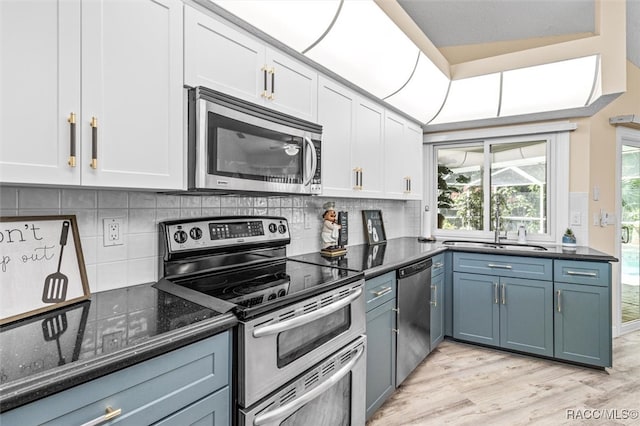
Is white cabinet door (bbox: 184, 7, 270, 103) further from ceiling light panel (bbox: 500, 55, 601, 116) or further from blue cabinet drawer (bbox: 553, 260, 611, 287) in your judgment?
blue cabinet drawer (bbox: 553, 260, 611, 287)

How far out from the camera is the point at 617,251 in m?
3.33

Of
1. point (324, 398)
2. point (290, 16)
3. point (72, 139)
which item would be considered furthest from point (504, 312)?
point (72, 139)

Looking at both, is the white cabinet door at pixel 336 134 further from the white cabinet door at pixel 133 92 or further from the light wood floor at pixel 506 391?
the light wood floor at pixel 506 391

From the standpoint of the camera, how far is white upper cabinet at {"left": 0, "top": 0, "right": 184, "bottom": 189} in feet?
3.03

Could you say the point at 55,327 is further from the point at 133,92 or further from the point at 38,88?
the point at 133,92

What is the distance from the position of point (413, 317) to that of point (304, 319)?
1321 millimetres

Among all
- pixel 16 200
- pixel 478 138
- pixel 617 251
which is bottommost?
pixel 617 251

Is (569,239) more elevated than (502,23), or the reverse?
(502,23)

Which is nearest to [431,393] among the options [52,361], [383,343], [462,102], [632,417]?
[383,343]

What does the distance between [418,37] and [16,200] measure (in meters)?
2.68

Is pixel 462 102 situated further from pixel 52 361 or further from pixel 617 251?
pixel 52 361

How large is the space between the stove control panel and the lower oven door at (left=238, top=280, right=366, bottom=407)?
0.59 m

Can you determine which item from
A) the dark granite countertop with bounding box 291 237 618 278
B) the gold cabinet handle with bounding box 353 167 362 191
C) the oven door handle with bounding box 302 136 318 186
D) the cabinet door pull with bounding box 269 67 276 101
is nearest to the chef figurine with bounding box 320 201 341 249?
the dark granite countertop with bounding box 291 237 618 278

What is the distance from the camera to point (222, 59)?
147 cm
